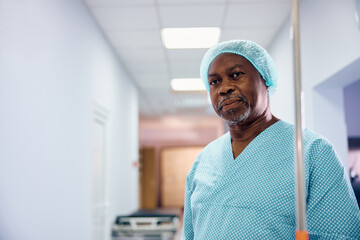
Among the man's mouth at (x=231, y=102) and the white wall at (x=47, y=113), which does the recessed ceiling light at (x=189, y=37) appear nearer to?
the white wall at (x=47, y=113)

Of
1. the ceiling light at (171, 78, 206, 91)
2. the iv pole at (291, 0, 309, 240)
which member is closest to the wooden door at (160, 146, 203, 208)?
the ceiling light at (171, 78, 206, 91)

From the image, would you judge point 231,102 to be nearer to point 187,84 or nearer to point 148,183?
point 187,84

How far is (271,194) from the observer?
0.92 m

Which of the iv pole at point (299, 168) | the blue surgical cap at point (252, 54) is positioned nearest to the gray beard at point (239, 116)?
the blue surgical cap at point (252, 54)

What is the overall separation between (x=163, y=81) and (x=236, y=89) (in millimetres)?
3841

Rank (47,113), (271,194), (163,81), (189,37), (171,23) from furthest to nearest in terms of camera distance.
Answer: (163,81) → (189,37) → (171,23) → (47,113) → (271,194)

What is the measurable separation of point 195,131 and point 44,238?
7.88 m

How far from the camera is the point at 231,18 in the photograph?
285cm

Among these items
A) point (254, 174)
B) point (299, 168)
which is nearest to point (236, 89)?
point (254, 174)

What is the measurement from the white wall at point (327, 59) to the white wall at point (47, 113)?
1.56 m

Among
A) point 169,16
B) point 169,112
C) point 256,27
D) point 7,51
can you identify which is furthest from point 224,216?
point 169,112

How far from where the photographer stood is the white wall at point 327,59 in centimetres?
191

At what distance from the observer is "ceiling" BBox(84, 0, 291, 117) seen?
8.53ft

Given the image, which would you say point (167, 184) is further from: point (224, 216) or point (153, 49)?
point (224, 216)
